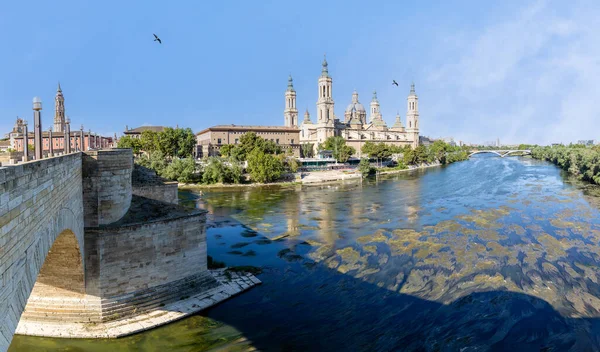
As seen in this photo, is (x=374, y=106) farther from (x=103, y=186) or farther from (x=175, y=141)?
(x=103, y=186)

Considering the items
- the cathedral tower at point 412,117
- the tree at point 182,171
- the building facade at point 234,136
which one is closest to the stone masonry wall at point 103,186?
the tree at point 182,171

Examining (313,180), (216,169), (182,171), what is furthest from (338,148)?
(182,171)

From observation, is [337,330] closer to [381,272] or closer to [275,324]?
[275,324]

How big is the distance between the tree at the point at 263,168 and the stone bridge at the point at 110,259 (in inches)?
1602

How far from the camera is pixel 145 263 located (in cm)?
1313

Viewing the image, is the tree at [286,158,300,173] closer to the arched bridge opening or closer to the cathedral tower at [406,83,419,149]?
the arched bridge opening

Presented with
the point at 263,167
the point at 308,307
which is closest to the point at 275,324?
the point at 308,307

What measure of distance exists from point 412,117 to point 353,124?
79.1ft

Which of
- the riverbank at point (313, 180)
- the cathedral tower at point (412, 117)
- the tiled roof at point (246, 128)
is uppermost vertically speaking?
the cathedral tower at point (412, 117)

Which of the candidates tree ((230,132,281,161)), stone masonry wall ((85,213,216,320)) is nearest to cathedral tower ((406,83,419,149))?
tree ((230,132,281,161))

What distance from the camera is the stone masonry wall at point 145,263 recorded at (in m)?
12.3

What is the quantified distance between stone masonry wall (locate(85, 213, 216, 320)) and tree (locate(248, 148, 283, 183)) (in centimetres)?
4102

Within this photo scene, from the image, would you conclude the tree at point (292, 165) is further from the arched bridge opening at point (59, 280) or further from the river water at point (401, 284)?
the arched bridge opening at point (59, 280)

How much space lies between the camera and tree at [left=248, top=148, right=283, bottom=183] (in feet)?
183
